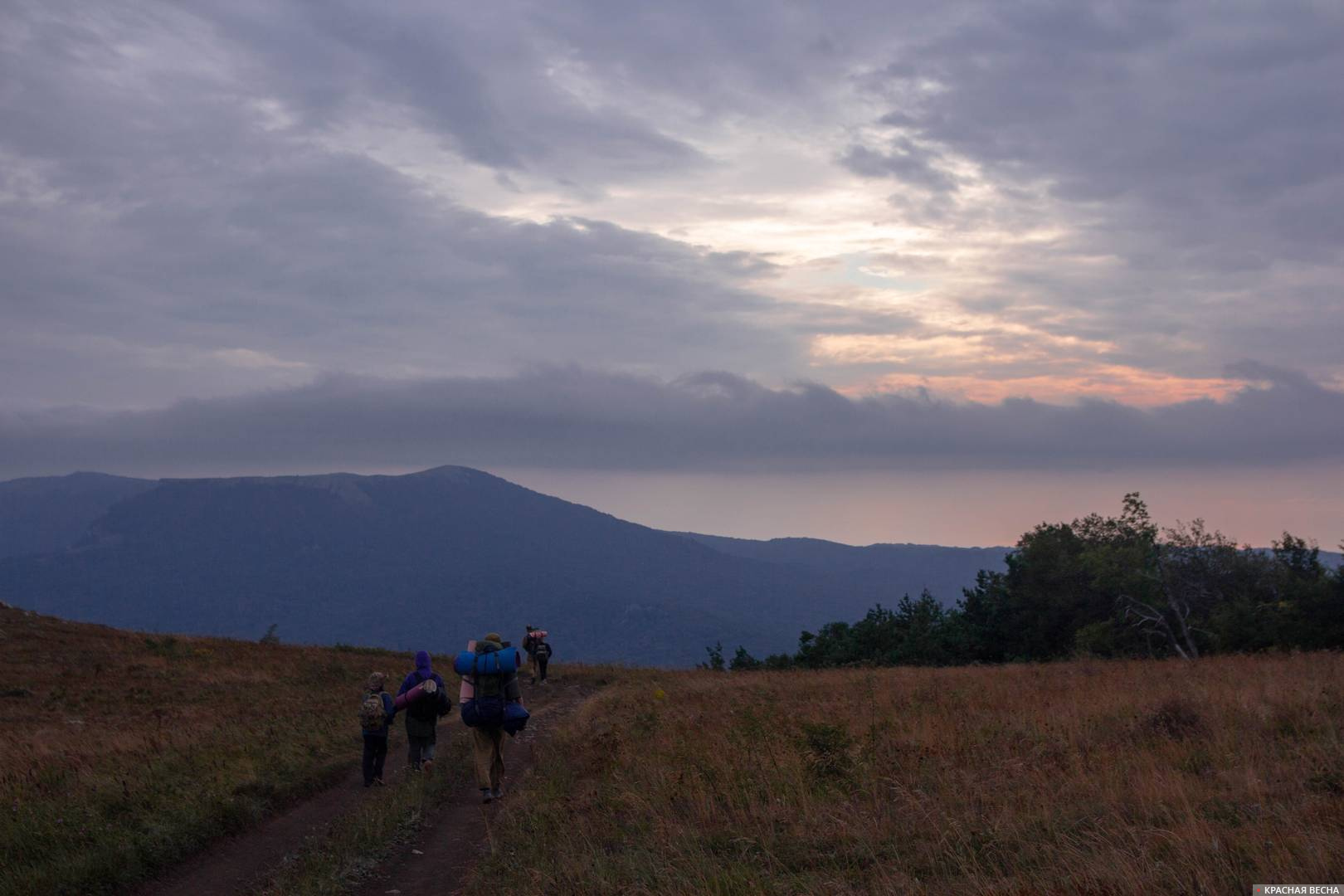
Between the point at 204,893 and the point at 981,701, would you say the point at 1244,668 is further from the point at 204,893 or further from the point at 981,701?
the point at 204,893

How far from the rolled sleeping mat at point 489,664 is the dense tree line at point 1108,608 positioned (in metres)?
26.0

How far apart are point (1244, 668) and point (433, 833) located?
54.1 ft

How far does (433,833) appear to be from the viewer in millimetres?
11469

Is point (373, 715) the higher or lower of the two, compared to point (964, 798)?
lower

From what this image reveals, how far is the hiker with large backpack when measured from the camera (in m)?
13.5

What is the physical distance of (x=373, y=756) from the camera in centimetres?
1493

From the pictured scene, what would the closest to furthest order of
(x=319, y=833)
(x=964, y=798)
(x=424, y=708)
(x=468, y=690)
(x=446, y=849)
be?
(x=964, y=798)
(x=446, y=849)
(x=319, y=833)
(x=468, y=690)
(x=424, y=708)

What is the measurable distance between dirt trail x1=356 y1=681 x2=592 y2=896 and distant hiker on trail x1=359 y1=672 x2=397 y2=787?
4.70 feet

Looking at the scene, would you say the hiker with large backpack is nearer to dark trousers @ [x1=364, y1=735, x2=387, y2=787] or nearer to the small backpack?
the small backpack

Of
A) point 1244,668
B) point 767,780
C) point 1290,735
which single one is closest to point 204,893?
point 767,780

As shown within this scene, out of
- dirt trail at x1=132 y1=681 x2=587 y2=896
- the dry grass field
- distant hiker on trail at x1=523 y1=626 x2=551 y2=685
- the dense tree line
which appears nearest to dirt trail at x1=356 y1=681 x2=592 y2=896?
dirt trail at x1=132 y1=681 x2=587 y2=896

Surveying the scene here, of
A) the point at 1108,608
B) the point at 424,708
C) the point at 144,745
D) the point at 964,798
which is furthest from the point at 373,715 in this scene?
the point at 1108,608

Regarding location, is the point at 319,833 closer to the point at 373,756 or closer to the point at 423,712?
the point at 373,756

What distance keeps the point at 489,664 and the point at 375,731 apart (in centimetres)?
241
